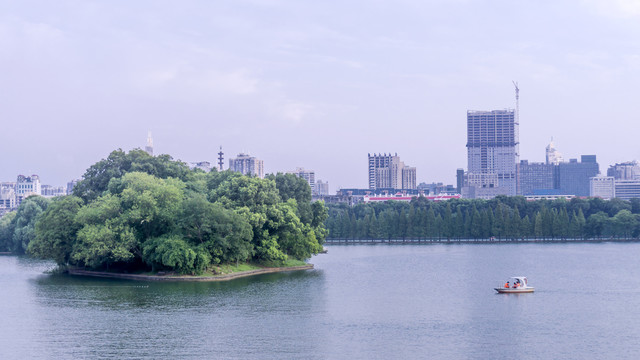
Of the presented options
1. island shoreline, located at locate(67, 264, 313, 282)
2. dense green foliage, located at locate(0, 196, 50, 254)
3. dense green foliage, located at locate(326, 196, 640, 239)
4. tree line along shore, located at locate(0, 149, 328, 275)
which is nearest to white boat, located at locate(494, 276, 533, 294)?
tree line along shore, located at locate(0, 149, 328, 275)

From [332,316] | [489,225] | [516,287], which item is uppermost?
[489,225]

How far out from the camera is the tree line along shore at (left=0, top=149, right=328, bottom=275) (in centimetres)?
5812

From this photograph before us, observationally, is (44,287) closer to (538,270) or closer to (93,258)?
(93,258)

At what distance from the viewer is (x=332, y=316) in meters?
41.3

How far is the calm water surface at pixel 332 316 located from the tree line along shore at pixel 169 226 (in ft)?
8.66

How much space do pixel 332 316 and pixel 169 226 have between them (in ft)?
74.2

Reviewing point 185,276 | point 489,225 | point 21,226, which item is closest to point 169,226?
point 185,276

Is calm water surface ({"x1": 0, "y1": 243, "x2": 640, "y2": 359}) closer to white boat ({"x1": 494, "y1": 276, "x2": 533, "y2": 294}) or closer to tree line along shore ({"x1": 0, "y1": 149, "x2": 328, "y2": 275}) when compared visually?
white boat ({"x1": 494, "y1": 276, "x2": 533, "y2": 294})

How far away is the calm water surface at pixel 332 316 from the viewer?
33438 mm

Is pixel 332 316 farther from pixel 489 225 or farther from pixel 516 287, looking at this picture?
pixel 489 225

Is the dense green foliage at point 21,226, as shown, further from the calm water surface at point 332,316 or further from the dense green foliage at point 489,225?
the dense green foliage at point 489,225

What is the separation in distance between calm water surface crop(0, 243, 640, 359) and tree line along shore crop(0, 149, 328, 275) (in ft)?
8.66

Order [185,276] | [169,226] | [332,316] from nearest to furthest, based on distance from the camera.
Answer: [332,316] → [185,276] → [169,226]

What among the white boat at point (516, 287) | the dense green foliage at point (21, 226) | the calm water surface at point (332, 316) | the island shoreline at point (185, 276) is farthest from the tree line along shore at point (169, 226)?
the dense green foliage at point (21, 226)
